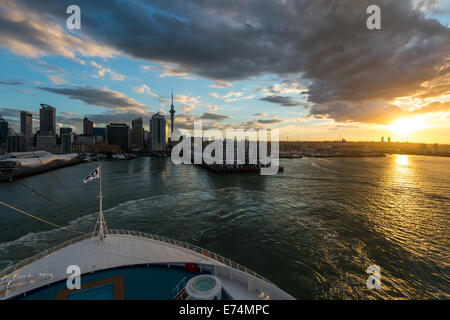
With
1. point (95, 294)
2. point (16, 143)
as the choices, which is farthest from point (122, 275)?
point (16, 143)

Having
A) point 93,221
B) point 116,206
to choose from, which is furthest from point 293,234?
point 116,206

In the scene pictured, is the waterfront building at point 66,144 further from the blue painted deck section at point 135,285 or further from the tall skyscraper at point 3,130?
the blue painted deck section at point 135,285

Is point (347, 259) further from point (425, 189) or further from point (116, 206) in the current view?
point (425, 189)

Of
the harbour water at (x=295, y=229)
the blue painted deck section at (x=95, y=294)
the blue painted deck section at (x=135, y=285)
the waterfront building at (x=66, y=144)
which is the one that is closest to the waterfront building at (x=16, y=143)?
the waterfront building at (x=66, y=144)

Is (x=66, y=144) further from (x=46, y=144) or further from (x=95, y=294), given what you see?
(x=95, y=294)
